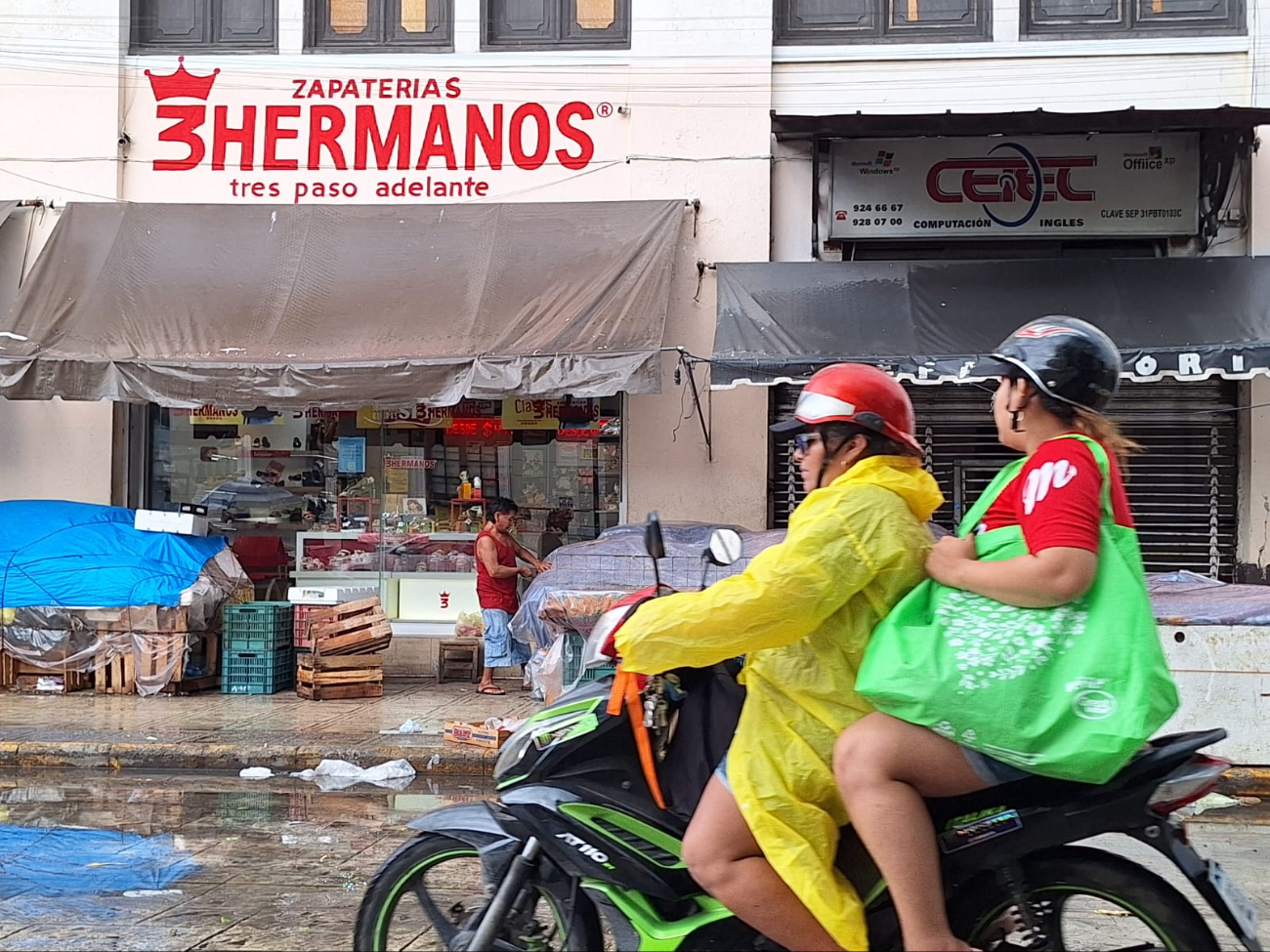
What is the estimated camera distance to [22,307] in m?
10.8

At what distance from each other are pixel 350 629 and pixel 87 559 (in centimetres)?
222

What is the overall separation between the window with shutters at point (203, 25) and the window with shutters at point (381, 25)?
0.45m

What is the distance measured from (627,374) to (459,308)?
5.75ft

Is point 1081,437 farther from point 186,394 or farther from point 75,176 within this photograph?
point 75,176

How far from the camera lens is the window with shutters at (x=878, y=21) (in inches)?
459

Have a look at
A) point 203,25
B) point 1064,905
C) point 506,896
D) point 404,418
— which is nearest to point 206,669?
point 404,418

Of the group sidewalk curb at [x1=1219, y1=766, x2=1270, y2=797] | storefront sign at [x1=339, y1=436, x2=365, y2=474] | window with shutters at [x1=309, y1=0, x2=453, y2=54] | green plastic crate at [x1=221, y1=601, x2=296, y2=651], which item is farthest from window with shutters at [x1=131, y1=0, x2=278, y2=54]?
sidewalk curb at [x1=1219, y1=766, x2=1270, y2=797]

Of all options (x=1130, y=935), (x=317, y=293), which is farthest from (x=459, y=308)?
(x=1130, y=935)

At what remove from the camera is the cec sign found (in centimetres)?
1087

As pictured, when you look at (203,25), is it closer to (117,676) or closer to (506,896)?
(117,676)

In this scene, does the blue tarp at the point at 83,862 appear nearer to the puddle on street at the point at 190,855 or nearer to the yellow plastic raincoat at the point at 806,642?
the puddle on street at the point at 190,855

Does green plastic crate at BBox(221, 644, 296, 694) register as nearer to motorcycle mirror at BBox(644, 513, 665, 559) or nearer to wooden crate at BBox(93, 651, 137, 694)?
wooden crate at BBox(93, 651, 137, 694)

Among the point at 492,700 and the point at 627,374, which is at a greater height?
the point at 627,374

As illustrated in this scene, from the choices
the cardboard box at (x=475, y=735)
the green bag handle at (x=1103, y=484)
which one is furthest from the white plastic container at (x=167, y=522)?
the green bag handle at (x=1103, y=484)
